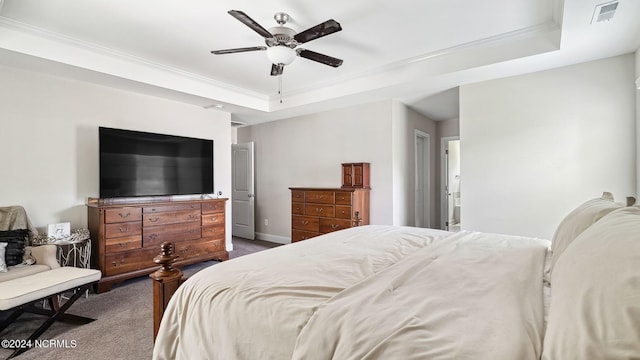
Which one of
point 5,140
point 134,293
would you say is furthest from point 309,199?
point 5,140

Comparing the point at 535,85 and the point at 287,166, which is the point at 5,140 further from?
the point at 535,85

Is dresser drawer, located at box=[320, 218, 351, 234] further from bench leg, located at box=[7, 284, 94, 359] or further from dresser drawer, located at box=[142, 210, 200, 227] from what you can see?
bench leg, located at box=[7, 284, 94, 359]

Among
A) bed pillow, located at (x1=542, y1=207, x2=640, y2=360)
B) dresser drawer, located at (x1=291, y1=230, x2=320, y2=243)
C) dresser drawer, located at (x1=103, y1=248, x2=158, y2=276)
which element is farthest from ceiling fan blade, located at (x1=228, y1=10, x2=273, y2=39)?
dresser drawer, located at (x1=291, y1=230, x2=320, y2=243)

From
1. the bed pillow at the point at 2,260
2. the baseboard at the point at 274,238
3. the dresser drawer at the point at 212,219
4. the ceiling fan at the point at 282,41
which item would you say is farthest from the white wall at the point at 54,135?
the baseboard at the point at 274,238

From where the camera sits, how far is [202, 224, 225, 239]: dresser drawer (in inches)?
165

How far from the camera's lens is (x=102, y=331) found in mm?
2375

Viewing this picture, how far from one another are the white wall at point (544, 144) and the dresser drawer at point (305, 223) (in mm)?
2079

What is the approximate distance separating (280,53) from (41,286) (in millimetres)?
2527

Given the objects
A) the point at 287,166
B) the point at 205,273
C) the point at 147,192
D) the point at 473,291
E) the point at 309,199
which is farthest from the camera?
the point at 287,166

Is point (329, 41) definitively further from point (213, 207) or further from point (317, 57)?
point (213, 207)

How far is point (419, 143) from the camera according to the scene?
5.98 m

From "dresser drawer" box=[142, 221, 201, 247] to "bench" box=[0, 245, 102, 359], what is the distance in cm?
91

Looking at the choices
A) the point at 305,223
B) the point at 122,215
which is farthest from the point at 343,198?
the point at 122,215

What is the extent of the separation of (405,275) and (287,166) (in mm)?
4582
